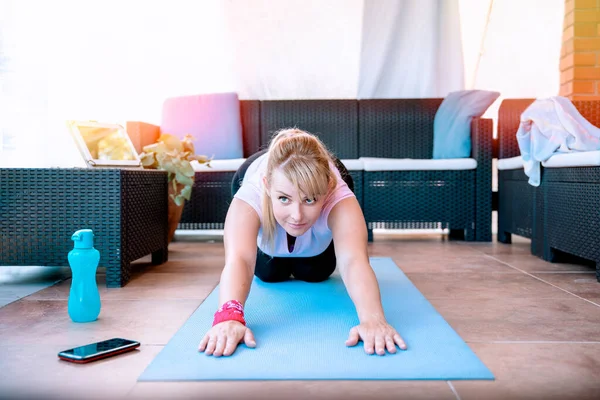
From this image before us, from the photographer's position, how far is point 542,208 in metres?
2.96

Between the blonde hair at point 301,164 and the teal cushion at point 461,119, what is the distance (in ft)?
8.00

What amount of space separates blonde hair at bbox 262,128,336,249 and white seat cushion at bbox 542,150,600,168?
1.23 m

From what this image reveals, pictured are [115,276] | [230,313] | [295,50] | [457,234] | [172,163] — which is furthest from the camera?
[295,50]

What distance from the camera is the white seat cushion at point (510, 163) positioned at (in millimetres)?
3354

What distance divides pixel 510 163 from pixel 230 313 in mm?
2551

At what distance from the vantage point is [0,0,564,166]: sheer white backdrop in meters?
4.48

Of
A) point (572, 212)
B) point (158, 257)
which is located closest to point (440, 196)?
point (572, 212)

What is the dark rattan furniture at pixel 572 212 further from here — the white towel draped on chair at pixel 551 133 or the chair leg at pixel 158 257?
the chair leg at pixel 158 257

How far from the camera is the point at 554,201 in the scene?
9.16ft

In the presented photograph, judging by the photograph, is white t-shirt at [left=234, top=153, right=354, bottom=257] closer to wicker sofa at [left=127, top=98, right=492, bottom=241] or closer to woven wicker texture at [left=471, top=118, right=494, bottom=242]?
wicker sofa at [left=127, top=98, right=492, bottom=241]

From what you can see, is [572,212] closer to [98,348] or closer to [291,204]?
[291,204]

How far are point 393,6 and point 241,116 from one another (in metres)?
1.47

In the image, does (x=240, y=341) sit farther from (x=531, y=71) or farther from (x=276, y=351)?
(x=531, y=71)

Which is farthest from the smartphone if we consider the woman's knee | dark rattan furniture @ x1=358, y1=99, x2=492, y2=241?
dark rattan furniture @ x1=358, y1=99, x2=492, y2=241
